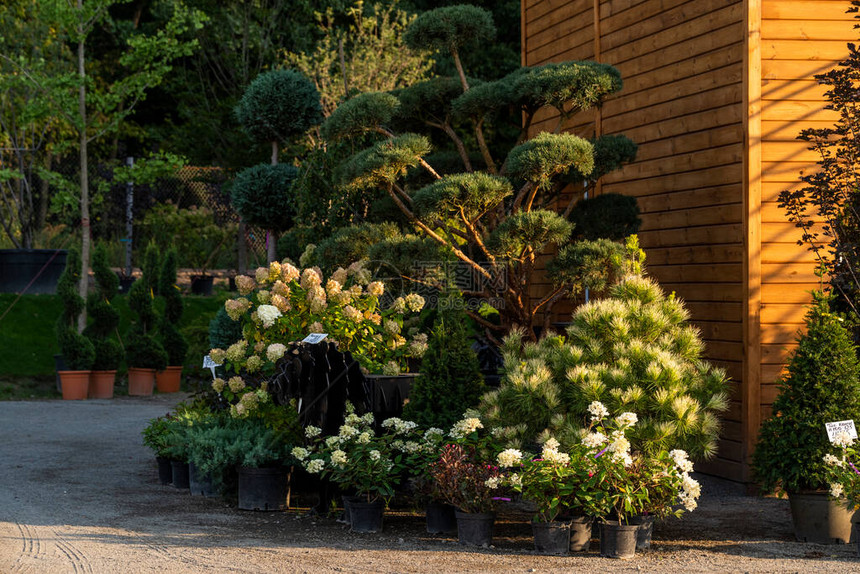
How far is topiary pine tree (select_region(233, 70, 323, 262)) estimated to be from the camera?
10203mm

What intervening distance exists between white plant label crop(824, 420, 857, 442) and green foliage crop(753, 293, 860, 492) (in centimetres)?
5

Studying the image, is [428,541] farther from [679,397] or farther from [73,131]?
[73,131]

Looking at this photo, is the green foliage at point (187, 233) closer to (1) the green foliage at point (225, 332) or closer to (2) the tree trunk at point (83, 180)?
(2) the tree trunk at point (83, 180)

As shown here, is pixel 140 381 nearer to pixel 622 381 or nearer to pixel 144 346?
pixel 144 346

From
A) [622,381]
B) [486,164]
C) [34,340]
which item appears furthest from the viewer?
[34,340]

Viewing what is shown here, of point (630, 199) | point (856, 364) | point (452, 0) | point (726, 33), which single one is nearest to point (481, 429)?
point (856, 364)

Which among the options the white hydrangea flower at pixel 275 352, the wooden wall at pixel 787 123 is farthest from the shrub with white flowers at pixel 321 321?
the wooden wall at pixel 787 123

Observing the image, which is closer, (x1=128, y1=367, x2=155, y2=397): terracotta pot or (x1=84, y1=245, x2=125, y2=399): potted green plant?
(x1=84, y1=245, x2=125, y2=399): potted green plant

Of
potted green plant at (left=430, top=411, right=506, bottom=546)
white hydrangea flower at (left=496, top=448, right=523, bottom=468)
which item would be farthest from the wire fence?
white hydrangea flower at (left=496, top=448, right=523, bottom=468)

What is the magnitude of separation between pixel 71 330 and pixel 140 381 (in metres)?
1.07

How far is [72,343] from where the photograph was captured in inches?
431

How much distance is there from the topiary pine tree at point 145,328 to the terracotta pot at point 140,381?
8cm

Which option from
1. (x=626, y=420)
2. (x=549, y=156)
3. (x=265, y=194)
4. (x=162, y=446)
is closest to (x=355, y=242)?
(x=549, y=156)

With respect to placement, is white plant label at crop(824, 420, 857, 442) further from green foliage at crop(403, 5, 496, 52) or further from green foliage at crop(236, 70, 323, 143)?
green foliage at crop(236, 70, 323, 143)
